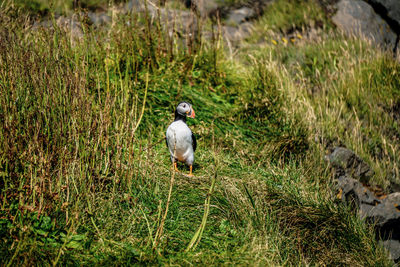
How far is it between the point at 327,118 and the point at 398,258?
192cm

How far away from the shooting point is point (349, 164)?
479 cm

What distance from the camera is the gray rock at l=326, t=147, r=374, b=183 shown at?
4.67 meters

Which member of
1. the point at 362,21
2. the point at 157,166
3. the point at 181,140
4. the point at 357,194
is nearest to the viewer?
the point at 181,140

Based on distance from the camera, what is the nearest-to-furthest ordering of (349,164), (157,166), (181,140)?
(181,140)
(157,166)
(349,164)

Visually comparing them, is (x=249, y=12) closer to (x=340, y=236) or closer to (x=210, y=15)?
(x=210, y=15)

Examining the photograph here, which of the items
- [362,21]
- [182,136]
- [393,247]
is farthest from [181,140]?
[362,21]

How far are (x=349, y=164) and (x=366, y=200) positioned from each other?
0.49 meters

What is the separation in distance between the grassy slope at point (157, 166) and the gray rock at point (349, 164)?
204 millimetres

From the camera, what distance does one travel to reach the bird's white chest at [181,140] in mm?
3494

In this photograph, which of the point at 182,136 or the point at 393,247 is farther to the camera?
the point at 393,247

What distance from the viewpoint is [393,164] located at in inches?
206

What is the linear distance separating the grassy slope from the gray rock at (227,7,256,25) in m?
3.45

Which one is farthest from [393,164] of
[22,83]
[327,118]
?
[22,83]

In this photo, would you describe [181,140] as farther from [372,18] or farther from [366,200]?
[372,18]
